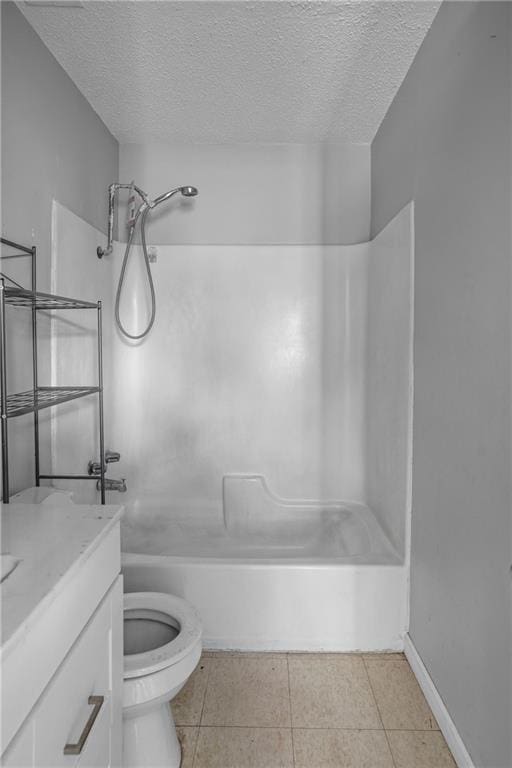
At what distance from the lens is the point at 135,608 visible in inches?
61.4

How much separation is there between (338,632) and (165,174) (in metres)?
2.27

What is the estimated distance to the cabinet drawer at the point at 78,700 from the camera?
0.76m

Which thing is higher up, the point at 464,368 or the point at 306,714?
the point at 464,368

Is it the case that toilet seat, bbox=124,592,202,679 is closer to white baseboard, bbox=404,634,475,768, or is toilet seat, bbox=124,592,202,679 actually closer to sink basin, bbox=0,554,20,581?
sink basin, bbox=0,554,20,581

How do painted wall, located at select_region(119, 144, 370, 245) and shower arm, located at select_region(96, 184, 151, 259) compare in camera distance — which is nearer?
shower arm, located at select_region(96, 184, 151, 259)

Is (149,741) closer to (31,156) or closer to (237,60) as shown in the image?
(31,156)

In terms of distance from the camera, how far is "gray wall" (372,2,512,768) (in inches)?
46.4

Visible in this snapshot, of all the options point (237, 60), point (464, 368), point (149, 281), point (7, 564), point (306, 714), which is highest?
point (237, 60)

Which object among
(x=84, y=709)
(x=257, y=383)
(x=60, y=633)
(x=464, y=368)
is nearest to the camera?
(x=60, y=633)

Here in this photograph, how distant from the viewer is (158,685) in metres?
1.27

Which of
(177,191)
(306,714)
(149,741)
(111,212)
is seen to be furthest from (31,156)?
(306,714)

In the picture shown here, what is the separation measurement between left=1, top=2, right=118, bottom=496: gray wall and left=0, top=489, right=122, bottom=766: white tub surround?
1.95 feet

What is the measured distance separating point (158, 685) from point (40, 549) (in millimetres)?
585

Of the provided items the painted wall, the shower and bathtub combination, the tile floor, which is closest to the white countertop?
the tile floor
